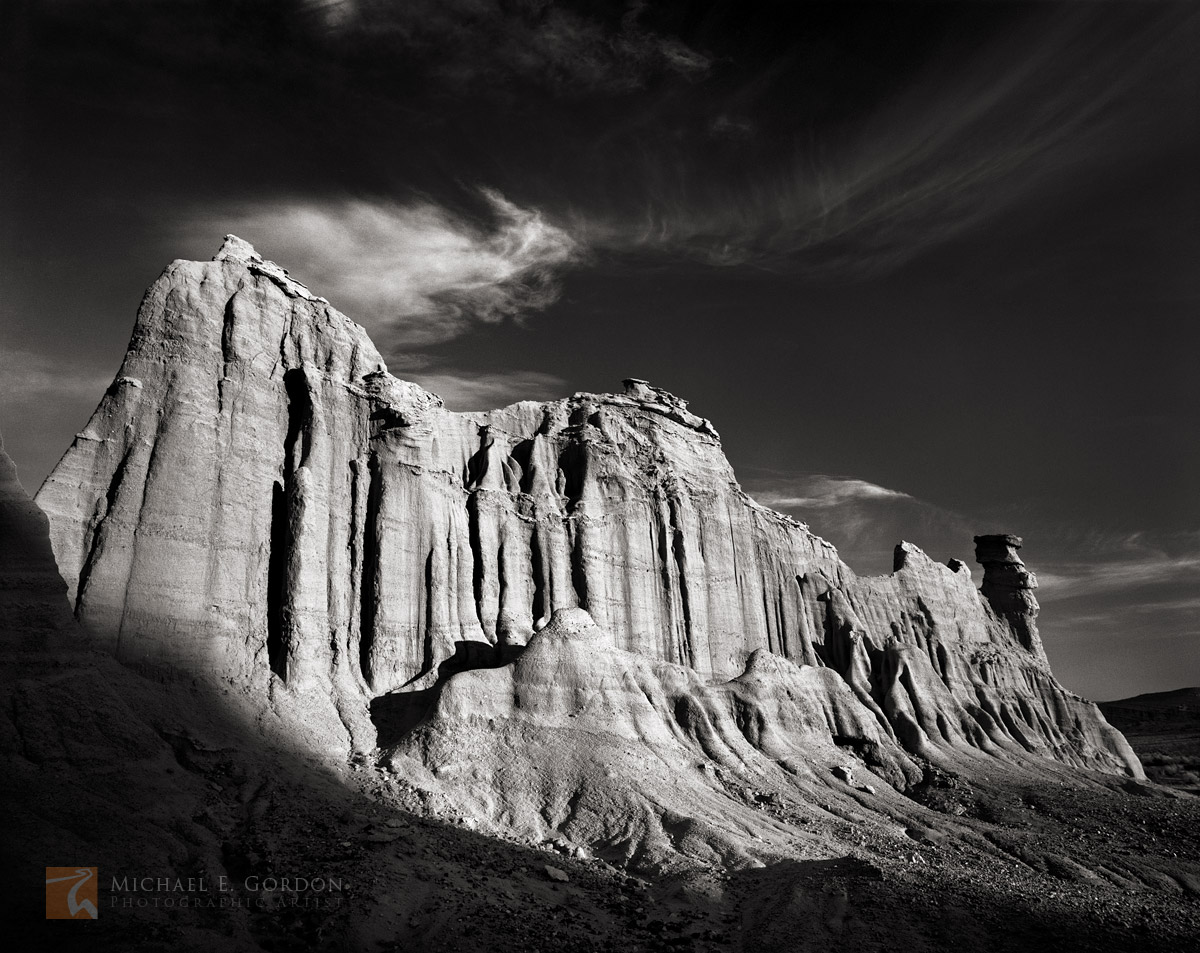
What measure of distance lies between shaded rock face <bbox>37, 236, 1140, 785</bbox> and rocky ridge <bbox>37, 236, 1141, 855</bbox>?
0.15 metres

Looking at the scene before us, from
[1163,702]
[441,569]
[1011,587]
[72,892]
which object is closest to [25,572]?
[72,892]

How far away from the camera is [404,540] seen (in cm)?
4969

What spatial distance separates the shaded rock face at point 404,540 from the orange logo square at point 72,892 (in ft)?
53.1

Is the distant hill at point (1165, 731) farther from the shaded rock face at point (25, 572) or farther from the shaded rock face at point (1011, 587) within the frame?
the shaded rock face at point (25, 572)

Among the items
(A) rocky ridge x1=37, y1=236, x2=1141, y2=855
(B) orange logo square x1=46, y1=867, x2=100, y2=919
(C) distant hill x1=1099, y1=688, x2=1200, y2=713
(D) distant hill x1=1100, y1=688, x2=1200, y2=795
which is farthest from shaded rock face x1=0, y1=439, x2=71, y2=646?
(C) distant hill x1=1099, y1=688, x2=1200, y2=713

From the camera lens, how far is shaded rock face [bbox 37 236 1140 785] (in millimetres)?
40031

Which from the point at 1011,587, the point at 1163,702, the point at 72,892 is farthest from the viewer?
the point at 1163,702

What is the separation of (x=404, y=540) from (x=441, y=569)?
2.71m

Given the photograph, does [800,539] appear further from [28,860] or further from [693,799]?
[28,860]

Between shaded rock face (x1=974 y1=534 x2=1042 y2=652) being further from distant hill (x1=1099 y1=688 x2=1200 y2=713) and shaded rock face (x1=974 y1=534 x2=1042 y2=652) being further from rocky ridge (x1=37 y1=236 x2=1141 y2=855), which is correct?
distant hill (x1=1099 y1=688 x2=1200 y2=713)

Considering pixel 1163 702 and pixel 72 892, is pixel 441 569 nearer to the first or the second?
pixel 72 892

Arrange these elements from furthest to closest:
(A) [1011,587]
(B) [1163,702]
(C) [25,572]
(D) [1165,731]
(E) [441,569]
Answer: (B) [1163,702]
(D) [1165,731]
(A) [1011,587]
(E) [441,569]
(C) [25,572]

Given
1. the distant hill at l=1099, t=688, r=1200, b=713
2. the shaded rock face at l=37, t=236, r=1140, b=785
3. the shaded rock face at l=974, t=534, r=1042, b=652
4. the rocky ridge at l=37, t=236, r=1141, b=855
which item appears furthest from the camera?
the distant hill at l=1099, t=688, r=1200, b=713

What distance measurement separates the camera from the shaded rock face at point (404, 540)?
40.0 meters
